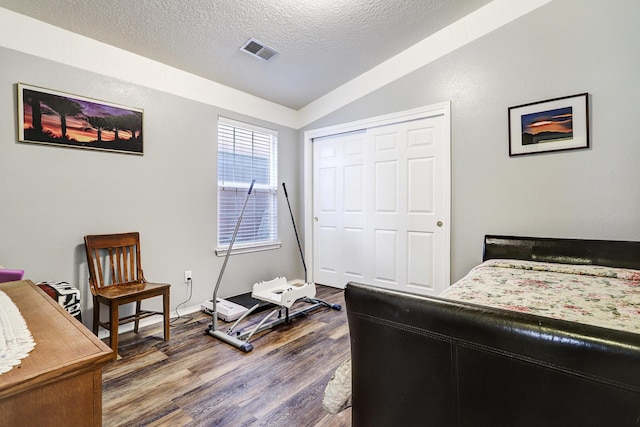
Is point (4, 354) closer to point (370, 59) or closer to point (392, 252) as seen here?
point (392, 252)

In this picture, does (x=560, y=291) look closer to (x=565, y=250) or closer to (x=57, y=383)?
(x=565, y=250)

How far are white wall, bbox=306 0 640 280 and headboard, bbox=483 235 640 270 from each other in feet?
0.42

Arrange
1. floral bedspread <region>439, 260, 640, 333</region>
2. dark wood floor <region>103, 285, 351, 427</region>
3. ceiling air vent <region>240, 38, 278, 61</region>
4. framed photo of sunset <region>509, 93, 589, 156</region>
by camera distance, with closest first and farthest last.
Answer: floral bedspread <region>439, 260, 640, 333</region>
dark wood floor <region>103, 285, 351, 427</region>
framed photo of sunset <region>509, 93, 589, 156</region>
ceiling air vent <region>240, 38, 278, 61</region>

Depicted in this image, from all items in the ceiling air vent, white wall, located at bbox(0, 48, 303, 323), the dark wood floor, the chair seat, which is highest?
the ceiling air vent

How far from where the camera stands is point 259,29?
258 centimetres

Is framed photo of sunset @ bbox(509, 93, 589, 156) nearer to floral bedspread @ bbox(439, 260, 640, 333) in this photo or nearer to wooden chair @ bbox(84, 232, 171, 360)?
floral bedspread @ bbox(439, 260, 640, 333)

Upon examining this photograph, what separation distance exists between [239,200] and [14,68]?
2070 mm

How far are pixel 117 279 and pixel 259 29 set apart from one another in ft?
7.96

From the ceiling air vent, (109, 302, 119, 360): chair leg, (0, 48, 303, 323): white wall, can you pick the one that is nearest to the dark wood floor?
(109, 302, 119, 360): chair leg

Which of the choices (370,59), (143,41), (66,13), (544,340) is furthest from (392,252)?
(66,13)

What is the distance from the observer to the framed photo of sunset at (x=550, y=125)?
2451 millimetres

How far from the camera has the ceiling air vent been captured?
2.75 m

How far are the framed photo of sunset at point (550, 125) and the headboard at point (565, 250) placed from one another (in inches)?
30.4

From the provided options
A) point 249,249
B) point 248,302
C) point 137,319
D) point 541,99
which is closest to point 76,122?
point 137,319
